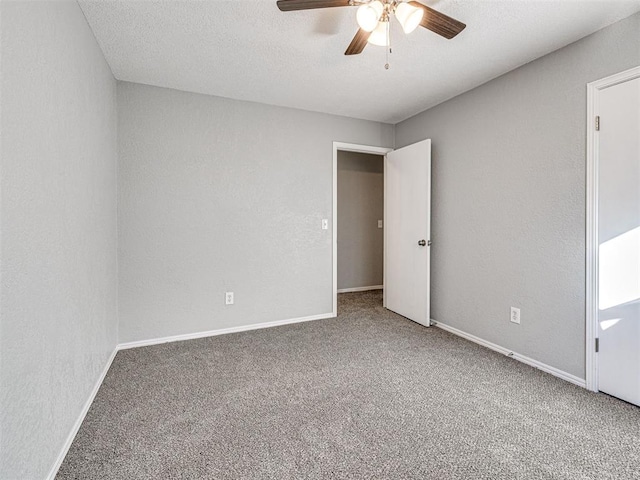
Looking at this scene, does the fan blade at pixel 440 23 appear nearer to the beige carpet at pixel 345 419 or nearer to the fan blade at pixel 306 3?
the fan blade at pixel 306 3

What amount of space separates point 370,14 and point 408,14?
0.19 meters

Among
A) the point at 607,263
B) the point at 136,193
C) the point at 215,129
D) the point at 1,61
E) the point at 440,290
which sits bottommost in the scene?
the point at 440,290

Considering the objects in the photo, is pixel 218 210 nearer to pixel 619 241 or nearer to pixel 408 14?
pixel 408 14

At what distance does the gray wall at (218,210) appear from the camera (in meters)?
2.87

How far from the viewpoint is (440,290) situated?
339cm

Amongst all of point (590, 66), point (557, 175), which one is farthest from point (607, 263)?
point (590, 66)

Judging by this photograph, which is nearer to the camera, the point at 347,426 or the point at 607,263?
the point at 347,426

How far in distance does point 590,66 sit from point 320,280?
9.54ft

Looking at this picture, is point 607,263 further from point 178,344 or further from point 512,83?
point 178,344

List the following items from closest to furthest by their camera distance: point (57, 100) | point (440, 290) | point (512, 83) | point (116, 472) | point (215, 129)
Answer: point (116, 472)
point (57, 100)
point (512, 83)
point (215, 129)
point (440, 290)

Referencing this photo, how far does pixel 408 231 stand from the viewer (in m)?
3.65

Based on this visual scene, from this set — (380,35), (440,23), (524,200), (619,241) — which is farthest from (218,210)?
(619,241)

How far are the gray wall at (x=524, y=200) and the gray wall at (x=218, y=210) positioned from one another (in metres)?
1.33

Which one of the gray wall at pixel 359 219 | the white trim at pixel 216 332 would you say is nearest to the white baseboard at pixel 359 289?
the gray wall at pixel 359 219
